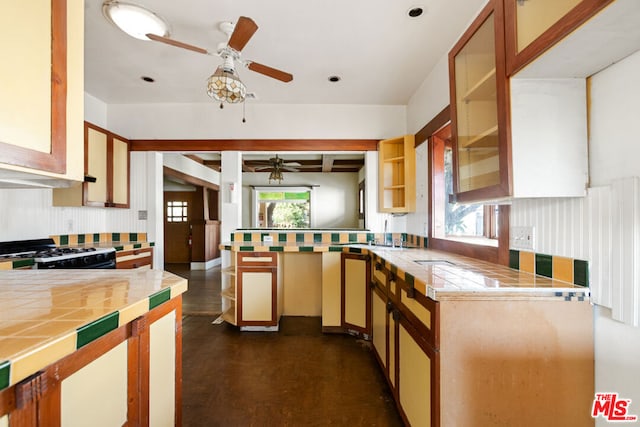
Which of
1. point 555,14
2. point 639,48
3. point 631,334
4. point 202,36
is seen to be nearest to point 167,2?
point 202,36

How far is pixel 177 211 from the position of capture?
6.98m

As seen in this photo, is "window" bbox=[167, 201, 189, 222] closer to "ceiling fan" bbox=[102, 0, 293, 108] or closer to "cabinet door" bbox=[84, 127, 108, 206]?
"cabinet door" bbox=[84, 127, 108, 206]

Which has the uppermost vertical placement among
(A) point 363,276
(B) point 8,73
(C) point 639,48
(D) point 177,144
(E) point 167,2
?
(E) point 167,2

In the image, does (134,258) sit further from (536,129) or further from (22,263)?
(536,129)

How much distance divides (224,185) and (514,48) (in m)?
3.05

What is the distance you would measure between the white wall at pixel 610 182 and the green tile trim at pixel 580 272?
0.02 metres

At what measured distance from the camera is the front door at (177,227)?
6.87 m

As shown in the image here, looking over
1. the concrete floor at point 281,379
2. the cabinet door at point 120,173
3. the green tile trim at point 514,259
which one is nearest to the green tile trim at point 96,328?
the concrete floor at point 281,379

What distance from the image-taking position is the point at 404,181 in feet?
10.4

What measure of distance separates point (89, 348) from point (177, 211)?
688 cm

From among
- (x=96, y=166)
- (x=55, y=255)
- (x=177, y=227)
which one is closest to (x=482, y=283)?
(x=55, y=255)

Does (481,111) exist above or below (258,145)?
below

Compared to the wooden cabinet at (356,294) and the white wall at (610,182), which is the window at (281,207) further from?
the white wall at (610,182)

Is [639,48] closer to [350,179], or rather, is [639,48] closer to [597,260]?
[597,260]
